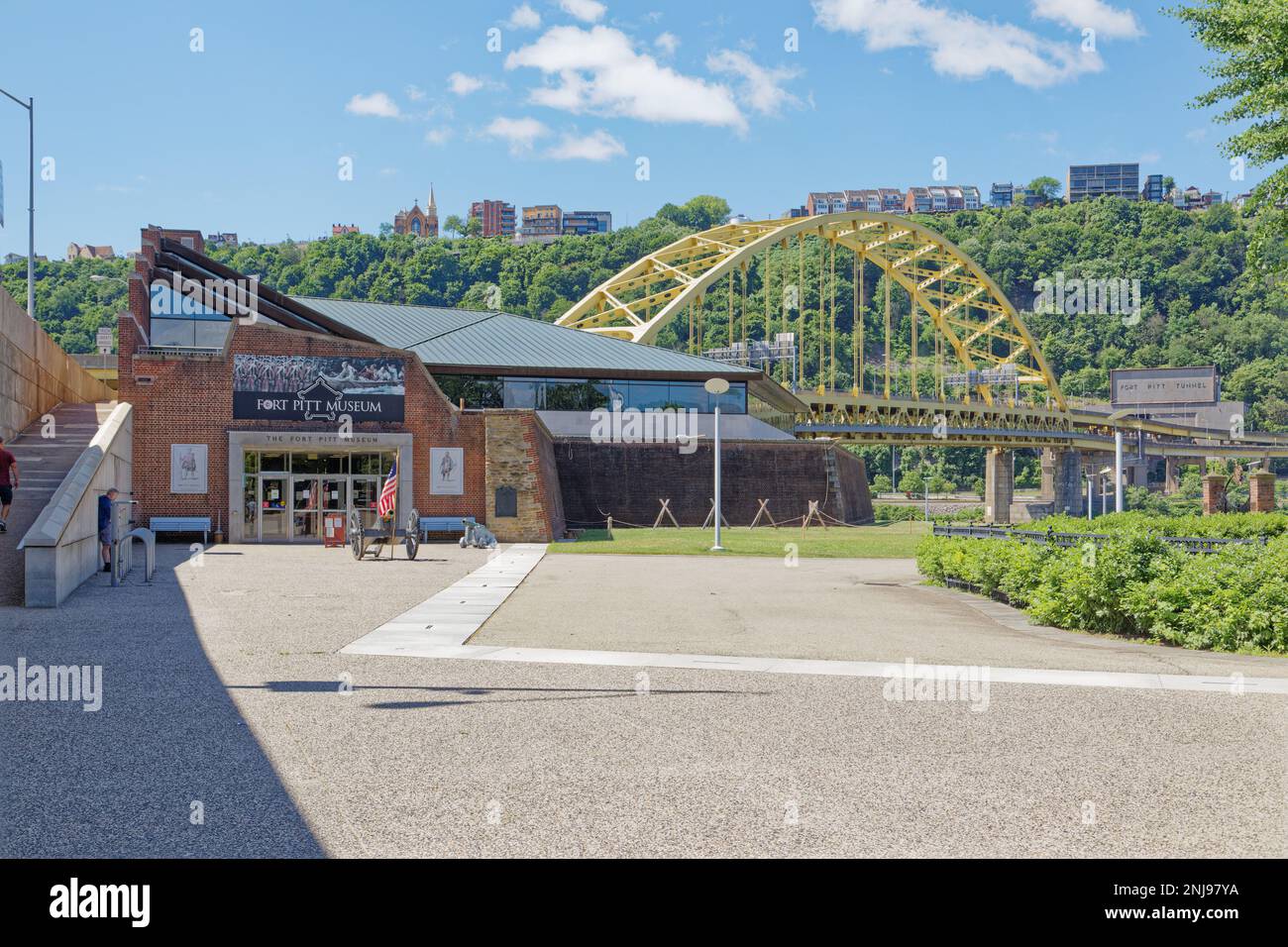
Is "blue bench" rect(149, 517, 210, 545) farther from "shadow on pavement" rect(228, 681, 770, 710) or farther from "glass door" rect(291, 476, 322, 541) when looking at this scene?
"shadow on pavement" rect(228, 681, 770, 710)

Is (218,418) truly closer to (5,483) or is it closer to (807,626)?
(5,483)

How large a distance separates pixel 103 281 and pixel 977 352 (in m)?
89.8

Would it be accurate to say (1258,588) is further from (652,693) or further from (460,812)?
(460,812)

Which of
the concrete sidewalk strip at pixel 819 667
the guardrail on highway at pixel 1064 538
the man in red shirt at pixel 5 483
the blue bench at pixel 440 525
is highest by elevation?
the man in red shirt at pixel 5 483

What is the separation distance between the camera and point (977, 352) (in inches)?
4439

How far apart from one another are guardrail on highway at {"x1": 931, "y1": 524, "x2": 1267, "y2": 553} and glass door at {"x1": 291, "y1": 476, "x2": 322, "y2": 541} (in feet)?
73.1

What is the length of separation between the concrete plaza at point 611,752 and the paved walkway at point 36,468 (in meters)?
2.33

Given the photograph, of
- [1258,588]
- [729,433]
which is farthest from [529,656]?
[729,433]

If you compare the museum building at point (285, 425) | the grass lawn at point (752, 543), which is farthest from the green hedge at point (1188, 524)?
the museum building at point (285, 425)

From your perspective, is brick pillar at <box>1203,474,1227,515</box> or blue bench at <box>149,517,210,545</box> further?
brick pillar at <box>1203,474,1227,515</box>

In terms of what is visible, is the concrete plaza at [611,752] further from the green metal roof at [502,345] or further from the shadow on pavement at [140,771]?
the green metal roof at [502,345]

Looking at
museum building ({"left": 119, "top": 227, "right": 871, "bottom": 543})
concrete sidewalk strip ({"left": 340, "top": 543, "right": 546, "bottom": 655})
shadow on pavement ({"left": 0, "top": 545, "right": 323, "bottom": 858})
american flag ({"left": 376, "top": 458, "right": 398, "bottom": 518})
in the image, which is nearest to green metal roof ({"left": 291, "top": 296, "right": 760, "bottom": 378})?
museum building ({"left": 119, "top": 227, "right": 871, "bottom": 543})

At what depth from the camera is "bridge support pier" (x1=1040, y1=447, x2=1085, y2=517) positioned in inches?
4564

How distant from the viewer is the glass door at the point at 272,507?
38.4m
